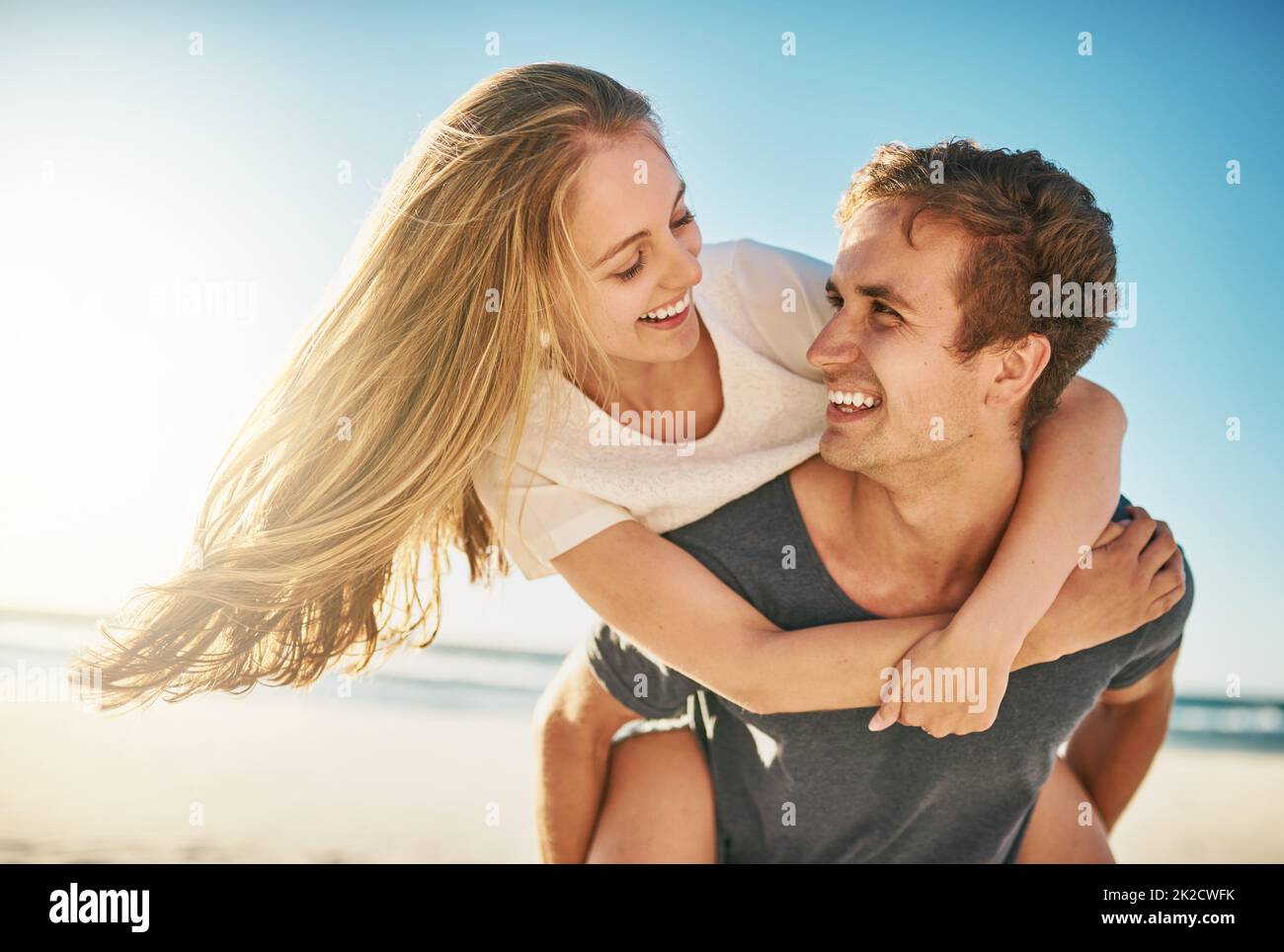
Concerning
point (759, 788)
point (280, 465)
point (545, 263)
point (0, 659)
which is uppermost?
point (545, 263)

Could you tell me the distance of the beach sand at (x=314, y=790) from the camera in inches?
229

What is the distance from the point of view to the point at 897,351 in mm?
2561

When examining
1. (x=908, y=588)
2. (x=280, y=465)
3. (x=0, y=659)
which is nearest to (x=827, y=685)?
(x=908, y=588)

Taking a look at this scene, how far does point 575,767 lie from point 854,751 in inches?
32.3

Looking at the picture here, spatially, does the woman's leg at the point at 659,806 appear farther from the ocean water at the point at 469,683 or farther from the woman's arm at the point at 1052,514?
the ocean water at the point at 469,683

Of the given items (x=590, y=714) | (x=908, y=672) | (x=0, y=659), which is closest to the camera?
(x=908, y=672)

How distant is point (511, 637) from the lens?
10828 mm

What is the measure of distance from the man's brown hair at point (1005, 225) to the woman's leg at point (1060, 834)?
1.36 meters

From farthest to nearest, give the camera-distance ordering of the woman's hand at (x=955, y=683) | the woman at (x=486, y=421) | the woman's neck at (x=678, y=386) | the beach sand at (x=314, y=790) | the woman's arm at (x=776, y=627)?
the beach sand at (x=314, y=790) → the woman's neck at (x=678, y=386) → the woman at (x=486, y=421) → the woman's arm at (x=776, y=627) → the woman's hand at (x=955, y=683)


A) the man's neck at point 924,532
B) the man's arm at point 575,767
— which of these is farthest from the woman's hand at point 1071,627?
the man's arm at point 575,767

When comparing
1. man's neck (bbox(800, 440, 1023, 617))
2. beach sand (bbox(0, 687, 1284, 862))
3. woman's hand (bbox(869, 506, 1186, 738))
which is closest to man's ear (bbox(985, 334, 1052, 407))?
man's neck (bbox(800, 440, 1023, 617))

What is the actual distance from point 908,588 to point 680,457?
66cm

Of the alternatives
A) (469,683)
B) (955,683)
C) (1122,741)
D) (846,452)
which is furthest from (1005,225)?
(469,683)

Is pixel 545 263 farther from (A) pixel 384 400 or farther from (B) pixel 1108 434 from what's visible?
(B) pixel 1108 434
